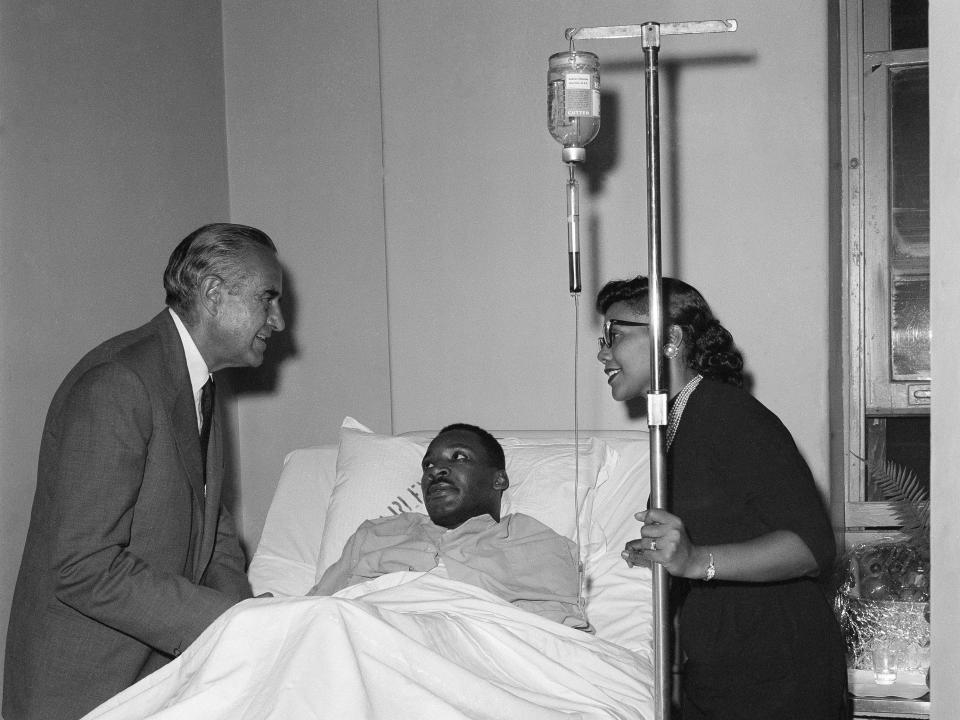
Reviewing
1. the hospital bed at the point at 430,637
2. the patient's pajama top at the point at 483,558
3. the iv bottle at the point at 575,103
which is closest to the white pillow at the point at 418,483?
the hospital bed at the point at 430,637

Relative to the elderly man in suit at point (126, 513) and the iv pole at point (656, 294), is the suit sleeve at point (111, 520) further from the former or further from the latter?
the iv pole at point (656, 294)

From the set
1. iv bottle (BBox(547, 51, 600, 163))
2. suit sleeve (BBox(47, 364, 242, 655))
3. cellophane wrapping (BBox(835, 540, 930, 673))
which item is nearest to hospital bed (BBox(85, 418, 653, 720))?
suit sleeve (BBox(47, 364, 242, 655))

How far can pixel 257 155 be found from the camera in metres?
3.90

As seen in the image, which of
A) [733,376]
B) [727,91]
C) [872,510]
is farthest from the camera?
[872,510]

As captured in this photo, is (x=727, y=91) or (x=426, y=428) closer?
(x=727, y=91)

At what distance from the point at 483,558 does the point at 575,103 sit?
4.20ft

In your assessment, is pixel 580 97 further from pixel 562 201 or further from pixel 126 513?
pixel 562 201

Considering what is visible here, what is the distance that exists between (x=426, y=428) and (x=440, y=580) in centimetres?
105

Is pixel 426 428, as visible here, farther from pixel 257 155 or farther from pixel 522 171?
pixel 257 155

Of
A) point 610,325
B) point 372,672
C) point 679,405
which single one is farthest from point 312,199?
point 372,672

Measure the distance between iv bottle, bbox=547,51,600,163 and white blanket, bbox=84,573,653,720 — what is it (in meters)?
0.95

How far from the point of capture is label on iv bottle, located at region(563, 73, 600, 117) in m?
1.84

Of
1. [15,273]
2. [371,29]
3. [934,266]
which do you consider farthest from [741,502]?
[371,29]

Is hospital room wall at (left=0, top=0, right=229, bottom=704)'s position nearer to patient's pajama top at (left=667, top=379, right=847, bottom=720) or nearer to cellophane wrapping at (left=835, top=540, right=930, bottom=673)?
patient's pajama top at (left=667, top=379, right=847, bottom=720)
